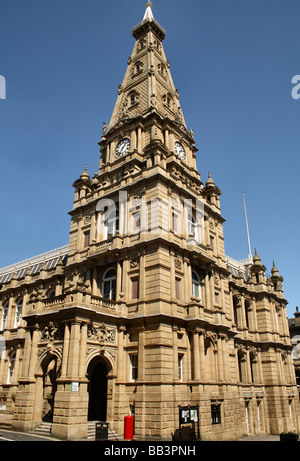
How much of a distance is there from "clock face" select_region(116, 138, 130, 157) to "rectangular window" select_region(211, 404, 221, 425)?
78.6ft

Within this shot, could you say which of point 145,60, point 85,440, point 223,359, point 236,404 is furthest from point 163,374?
point 145,60

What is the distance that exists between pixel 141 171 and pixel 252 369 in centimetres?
2719

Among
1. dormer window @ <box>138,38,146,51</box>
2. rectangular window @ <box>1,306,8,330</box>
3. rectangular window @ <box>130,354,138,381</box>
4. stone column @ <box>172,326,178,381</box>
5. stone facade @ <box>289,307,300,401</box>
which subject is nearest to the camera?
stone column @ <box>172,326,178,381</box>

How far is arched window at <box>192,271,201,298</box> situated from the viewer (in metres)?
30.7

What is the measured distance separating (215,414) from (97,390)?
29.9 ft

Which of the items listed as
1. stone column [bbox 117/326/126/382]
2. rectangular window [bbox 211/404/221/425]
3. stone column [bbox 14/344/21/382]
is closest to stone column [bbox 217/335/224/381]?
rectangular window [bbox 211/404/221/425]

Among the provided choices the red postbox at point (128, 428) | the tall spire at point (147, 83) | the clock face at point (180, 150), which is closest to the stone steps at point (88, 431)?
the red postbox at point (128, 428)

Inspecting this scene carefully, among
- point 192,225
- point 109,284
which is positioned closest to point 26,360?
point 109,284

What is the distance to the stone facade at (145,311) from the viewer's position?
917 inches

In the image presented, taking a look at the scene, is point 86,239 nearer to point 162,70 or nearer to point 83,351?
point 83,351

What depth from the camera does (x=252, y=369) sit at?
4175 centimetres

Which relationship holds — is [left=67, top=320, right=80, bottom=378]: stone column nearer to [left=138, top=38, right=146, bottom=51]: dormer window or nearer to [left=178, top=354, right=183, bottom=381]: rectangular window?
[left=178, top=354, right=183, bottom=381]: rectangular window

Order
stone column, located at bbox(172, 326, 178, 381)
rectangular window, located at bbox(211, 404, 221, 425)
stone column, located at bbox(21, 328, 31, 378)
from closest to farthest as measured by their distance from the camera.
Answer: stone column, located at bbox(21, 328, 31, 378)
stone column, located at bbox(172, 326, 178, 381)
rectangular window, located at bbox(211, 404, 221, 425)

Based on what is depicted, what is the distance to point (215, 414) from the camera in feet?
88.8
